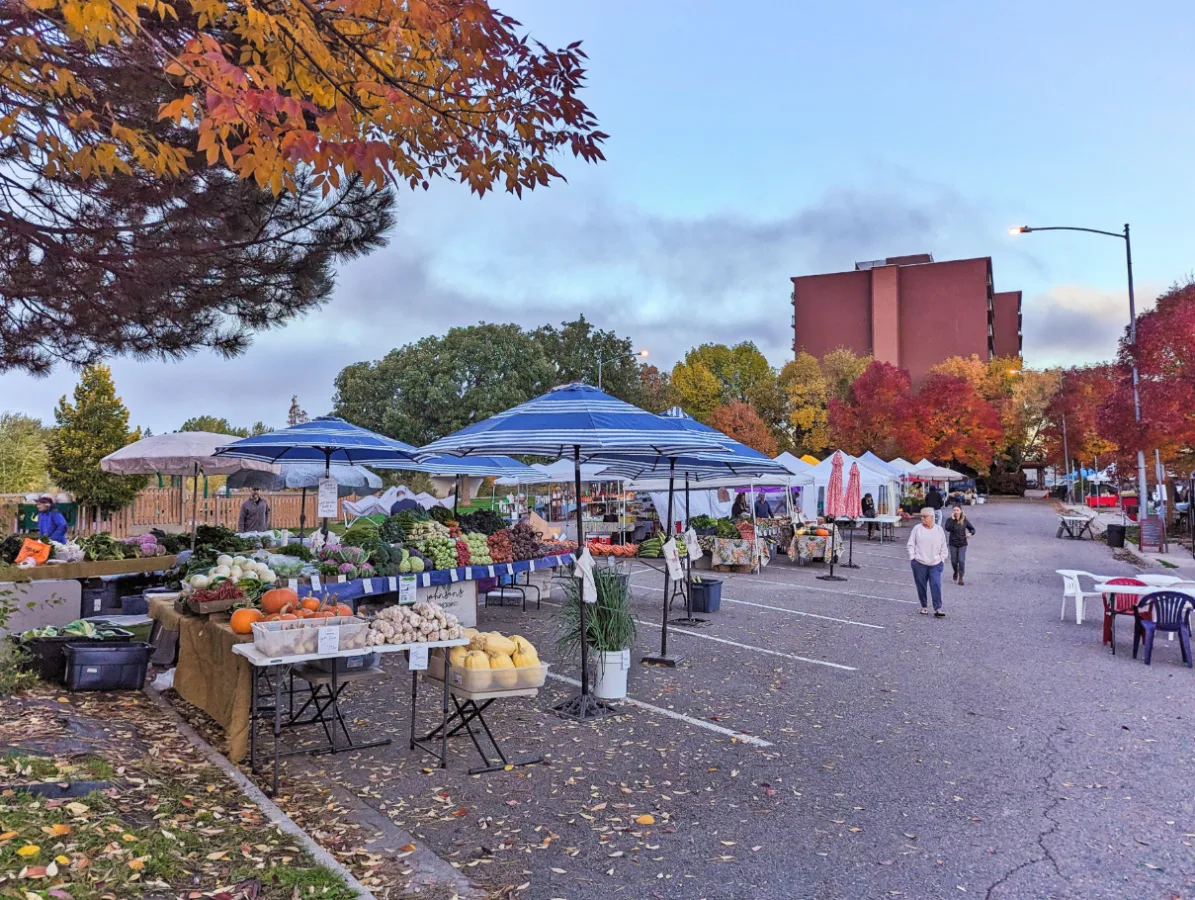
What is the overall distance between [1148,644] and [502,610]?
8488 millimetres

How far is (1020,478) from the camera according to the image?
6831 cm

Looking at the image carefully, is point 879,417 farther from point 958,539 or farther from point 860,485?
point 958,539

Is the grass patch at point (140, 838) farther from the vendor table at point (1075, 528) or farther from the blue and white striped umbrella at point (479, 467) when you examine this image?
the vendor table at point (1075, 528)

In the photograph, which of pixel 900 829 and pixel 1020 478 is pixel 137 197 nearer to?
pixel 900 829

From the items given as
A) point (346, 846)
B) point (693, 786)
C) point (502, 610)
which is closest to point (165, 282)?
point (346, 846)

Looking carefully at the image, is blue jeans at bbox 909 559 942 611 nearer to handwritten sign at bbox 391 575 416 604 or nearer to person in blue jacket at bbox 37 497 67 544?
handwritten sign at bbox 391 575 416 604

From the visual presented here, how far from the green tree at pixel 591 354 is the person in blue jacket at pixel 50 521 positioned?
37.0 m

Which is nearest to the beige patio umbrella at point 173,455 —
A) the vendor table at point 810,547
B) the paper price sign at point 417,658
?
the paper price sign at point 417,658

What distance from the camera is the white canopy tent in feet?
81.1

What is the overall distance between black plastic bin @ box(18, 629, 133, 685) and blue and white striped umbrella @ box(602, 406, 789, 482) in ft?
19.4

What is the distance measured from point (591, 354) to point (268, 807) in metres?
45.5

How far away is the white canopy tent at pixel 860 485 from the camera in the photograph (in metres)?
24.7

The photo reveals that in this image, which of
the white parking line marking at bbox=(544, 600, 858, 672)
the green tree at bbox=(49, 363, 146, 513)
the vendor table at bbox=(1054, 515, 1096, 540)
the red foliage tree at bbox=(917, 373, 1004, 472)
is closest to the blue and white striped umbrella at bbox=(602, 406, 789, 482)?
the white parking line marking at bbox=(544, 600, 858, 672)

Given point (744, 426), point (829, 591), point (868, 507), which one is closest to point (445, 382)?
point (744, 426)
